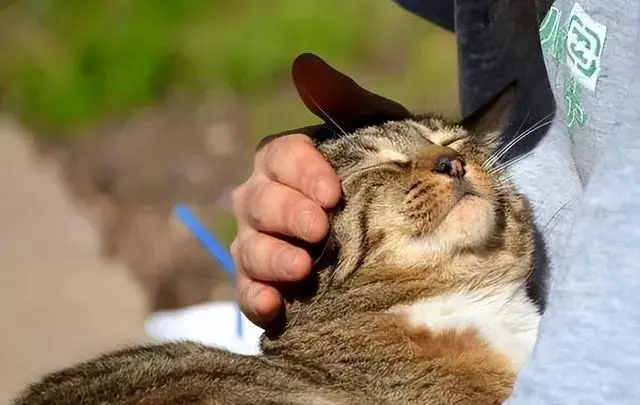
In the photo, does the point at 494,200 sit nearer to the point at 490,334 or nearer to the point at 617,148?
the point at 490,334

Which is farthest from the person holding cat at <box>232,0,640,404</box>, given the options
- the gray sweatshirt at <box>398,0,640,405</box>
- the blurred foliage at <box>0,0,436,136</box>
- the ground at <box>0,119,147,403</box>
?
the blurred foliage at <box>0,0,436,136</box>

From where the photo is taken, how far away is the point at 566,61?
1429mm

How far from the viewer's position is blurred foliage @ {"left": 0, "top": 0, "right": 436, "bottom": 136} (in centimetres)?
389

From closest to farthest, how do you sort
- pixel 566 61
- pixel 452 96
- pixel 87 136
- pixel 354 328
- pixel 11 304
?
pixel 566 61 < pixel 354 328 < pixel 11 304 < pixel 452 96 < pixel 87 136

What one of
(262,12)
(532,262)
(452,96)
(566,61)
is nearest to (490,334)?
(532,262)

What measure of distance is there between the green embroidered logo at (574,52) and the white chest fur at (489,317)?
30cm

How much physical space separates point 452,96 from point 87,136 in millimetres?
1327

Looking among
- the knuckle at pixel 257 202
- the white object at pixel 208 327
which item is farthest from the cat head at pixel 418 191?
the white object at pixel 208 327

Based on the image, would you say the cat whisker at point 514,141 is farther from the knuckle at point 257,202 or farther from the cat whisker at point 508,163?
the knuckle at point 257,202

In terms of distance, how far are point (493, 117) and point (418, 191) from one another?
0.23 m

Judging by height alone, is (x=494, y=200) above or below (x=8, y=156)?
below

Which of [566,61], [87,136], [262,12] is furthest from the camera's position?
[262,12]

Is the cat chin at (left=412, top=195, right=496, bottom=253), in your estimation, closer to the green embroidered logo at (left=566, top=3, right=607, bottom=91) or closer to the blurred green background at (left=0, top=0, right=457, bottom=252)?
the green embroidered logo at (left=566, top=3, right=607, bottom=91)

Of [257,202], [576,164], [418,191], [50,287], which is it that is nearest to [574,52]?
[576,164]
